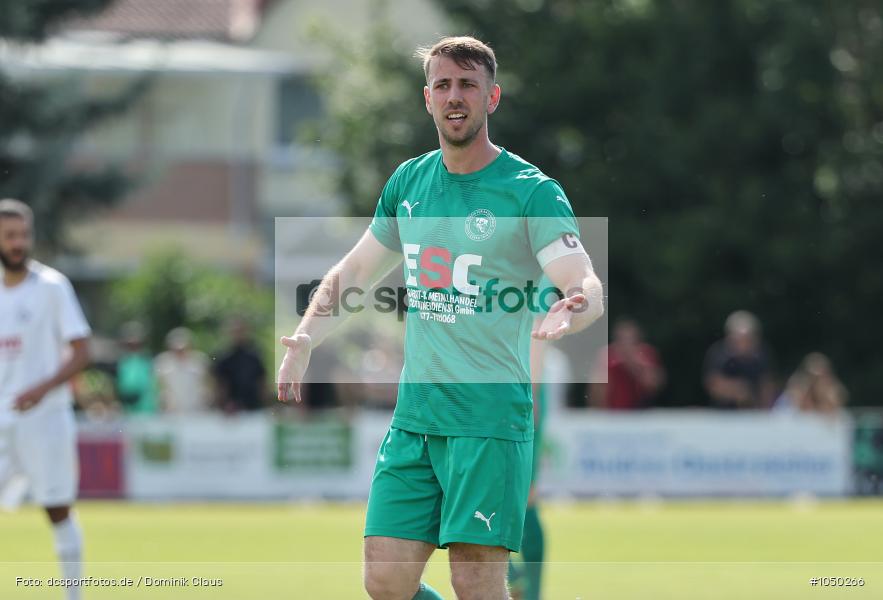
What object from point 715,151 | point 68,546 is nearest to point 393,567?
point 68,546

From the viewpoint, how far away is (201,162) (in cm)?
3897

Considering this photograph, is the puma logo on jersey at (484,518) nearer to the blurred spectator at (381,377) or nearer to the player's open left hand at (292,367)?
the player's open left hand at (292,367)

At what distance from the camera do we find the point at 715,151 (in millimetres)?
26953

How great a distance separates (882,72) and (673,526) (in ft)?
41.0

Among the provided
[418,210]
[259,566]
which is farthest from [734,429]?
[418,210]

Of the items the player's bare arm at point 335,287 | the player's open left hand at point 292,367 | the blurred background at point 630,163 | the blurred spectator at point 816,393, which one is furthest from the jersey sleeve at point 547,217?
the blurred background at point 630,163

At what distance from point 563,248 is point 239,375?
50.1ft

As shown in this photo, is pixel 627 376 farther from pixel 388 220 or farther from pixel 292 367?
pixel 292 367

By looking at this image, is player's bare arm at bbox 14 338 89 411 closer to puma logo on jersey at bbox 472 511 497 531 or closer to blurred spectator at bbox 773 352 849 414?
puma logo on jersey at bbox 472 511 497 531

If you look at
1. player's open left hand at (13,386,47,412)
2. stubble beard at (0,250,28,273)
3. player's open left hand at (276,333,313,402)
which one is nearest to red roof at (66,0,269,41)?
stubble beard at (0,250,28,273)

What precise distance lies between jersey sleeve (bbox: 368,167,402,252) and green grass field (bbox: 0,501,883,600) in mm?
4253

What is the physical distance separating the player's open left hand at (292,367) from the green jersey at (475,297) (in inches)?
15.9

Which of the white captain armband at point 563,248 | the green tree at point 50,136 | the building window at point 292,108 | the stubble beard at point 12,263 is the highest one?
the building window at point 292,108

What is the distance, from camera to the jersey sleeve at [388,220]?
6.73 metres
